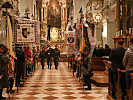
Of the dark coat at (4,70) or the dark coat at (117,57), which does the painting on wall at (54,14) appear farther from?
the dark coat at (117,57)

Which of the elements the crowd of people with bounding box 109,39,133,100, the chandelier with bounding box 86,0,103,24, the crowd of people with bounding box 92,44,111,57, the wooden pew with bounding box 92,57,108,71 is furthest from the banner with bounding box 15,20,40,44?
the chandelier with bounding box 86,0,103,24

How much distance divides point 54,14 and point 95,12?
21.8 m

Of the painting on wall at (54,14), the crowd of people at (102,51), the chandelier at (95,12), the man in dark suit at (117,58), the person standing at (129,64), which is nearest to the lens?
the person standing at (129,64)

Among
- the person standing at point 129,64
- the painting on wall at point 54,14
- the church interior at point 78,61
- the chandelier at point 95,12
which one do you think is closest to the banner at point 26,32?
the church interior at point 78,61

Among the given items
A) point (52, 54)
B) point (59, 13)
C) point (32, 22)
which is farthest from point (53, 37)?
point (32, 22)

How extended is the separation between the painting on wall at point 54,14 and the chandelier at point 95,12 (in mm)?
18608

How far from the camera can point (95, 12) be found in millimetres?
19312

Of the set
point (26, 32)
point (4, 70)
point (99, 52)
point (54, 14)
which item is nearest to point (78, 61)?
point (26, 32)

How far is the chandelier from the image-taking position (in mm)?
18625

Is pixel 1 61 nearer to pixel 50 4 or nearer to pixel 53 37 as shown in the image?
pixel 53 37

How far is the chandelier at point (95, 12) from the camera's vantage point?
733 inches

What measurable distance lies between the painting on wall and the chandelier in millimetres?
18608

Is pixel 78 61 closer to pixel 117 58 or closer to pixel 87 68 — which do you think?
pixel 87 68

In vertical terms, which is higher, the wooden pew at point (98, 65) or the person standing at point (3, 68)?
the person standing at point (3, 68)
